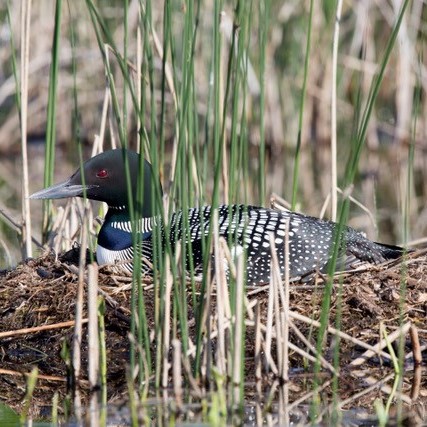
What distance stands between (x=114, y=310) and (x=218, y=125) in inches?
51.7

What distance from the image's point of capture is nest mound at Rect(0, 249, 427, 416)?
4.82 metres

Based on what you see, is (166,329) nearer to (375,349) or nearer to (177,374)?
(177,374)

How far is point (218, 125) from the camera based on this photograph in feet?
13.2

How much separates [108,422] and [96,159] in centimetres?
210

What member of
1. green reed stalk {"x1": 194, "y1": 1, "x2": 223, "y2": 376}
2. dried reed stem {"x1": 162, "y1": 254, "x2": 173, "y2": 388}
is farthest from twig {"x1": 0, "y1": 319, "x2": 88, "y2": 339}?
green reed stalk {"x1": 194, "y1": 1, "x2": 223, "y2": 376}

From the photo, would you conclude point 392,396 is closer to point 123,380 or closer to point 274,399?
point 274,399

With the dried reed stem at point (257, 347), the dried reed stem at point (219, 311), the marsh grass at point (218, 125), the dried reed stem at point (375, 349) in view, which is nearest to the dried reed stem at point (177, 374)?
the marsh grass at point (218, 125)

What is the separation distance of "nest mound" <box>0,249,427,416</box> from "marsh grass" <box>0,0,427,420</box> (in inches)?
5.4

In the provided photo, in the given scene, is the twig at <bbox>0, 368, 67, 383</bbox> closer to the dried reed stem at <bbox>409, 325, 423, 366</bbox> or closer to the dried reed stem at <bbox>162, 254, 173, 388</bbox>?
the dried reed stem at <bbox>162, 254, 173, 388</bbox>

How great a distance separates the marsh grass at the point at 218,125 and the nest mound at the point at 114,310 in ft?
0.45

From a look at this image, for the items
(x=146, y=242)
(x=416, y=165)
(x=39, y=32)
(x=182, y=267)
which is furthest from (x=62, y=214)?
(x=416, y=165)

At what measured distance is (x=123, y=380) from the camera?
178 inches

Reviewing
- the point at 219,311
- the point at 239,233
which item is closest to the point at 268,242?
the point at 239,233

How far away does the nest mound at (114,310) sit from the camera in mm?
4820
